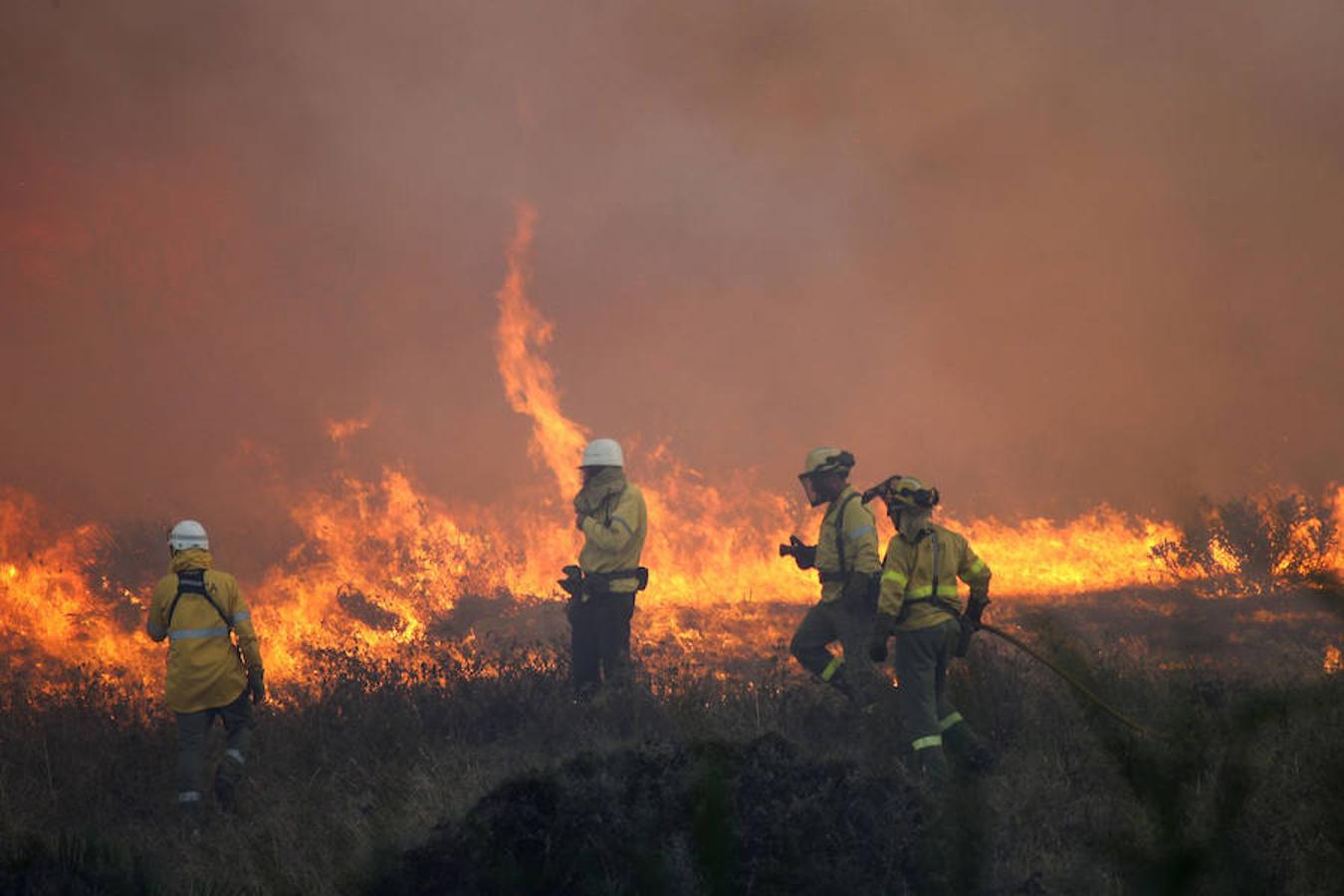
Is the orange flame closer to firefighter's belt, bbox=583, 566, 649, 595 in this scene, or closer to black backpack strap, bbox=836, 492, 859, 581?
firefighter's belt, bbox=583, 566, 649, 595

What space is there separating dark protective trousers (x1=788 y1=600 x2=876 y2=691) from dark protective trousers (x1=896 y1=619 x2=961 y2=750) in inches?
30.7

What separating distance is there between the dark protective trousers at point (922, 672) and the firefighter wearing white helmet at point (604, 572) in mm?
2558

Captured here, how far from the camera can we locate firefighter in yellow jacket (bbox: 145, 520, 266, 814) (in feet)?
21.1

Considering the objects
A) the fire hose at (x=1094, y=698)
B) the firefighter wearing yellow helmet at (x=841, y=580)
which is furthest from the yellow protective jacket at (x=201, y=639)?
the fire hose at (x=1094, y=698)

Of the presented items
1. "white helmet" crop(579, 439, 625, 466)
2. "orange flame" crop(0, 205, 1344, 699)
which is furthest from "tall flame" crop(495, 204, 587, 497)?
"white helmet" crop(579, 439, 625, 466)

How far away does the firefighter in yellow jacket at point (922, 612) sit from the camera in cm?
614

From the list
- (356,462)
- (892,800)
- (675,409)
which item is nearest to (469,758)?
(892,800)

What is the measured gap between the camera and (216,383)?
1819 cm

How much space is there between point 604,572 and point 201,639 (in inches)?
119

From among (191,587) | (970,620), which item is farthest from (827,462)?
(191,587)

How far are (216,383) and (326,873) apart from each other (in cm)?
1531

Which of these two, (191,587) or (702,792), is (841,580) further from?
(191,587)

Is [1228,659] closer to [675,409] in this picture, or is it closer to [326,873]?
[326,873]

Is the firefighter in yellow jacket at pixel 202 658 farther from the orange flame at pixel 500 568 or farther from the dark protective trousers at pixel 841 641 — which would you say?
the dark protective trousers at pixel 841 641
